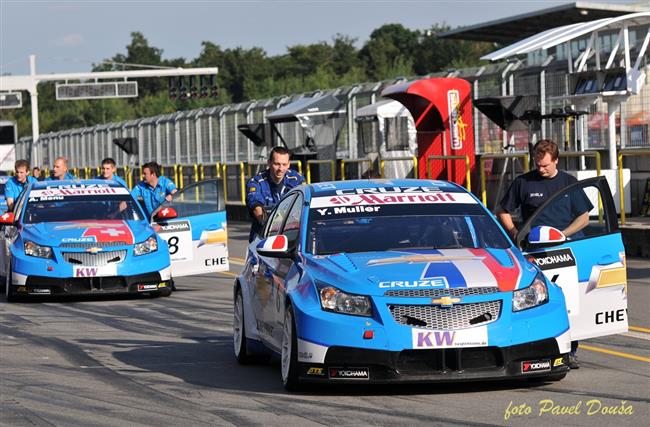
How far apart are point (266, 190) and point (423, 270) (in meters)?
4.83

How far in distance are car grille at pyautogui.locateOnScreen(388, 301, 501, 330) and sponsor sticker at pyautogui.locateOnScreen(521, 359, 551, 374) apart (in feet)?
1.15

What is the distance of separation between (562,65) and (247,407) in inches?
745

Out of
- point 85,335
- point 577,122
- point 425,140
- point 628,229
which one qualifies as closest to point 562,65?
point 577,122

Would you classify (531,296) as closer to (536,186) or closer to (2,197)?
(536,186)

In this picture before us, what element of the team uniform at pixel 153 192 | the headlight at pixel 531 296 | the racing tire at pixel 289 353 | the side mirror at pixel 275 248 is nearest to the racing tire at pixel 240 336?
the side mirror at pixel 275 248

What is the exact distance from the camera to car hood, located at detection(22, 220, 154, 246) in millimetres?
16812

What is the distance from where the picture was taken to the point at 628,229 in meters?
21.7

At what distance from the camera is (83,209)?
18.1m

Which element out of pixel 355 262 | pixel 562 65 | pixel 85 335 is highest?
pixel 562 65

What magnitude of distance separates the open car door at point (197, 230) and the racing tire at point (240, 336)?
6.90 meters

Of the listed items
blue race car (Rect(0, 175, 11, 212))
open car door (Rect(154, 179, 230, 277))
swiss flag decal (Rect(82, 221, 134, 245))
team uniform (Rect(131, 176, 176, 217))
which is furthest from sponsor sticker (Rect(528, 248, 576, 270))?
blue race car (Rect(0, 175, 11, 212))

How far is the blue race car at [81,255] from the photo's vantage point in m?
16.7

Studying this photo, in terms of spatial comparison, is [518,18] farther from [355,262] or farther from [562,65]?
[355,262]

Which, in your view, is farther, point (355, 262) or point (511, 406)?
point (355, 262)
